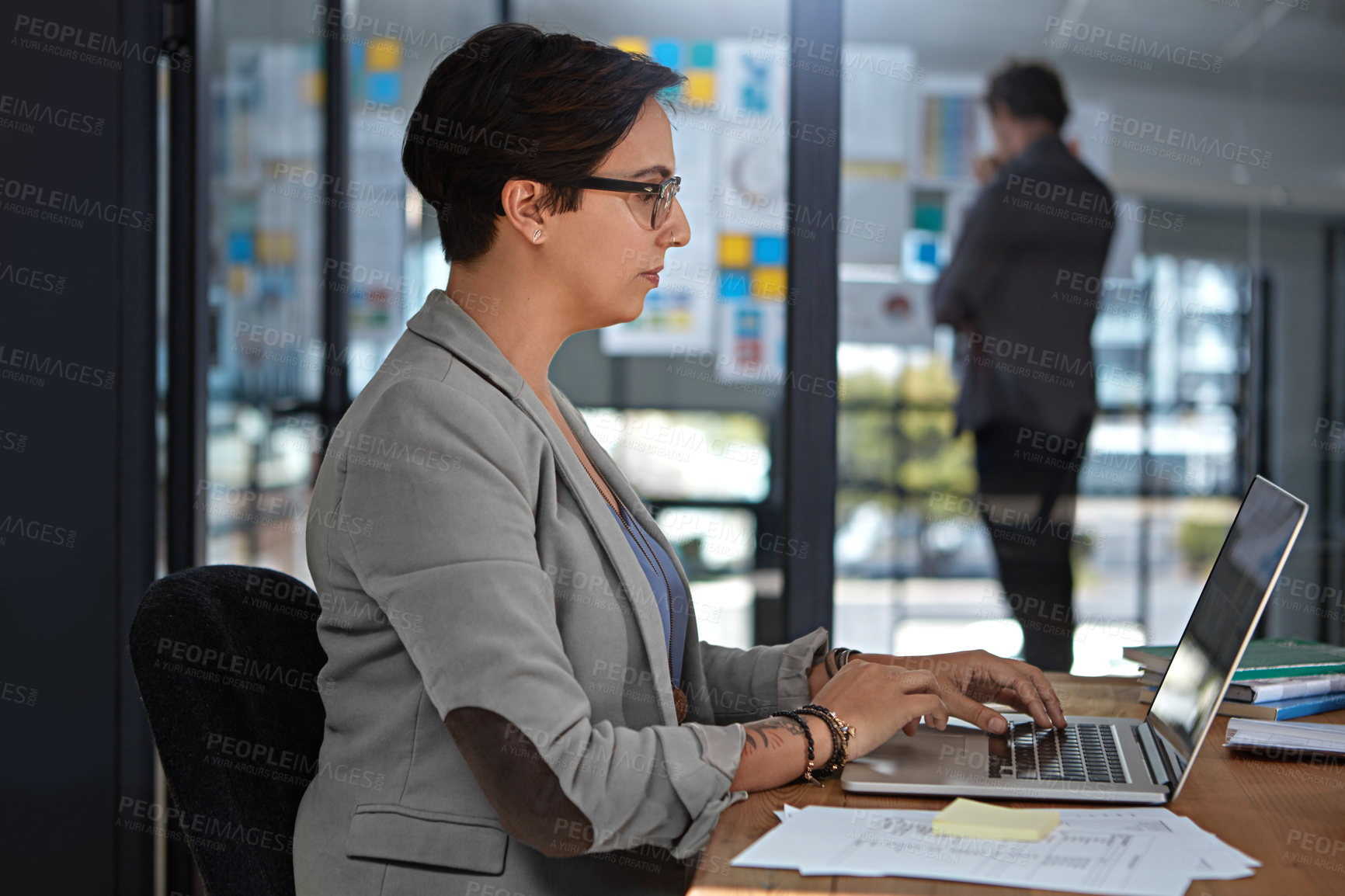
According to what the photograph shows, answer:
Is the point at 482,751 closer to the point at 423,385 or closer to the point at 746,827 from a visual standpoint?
the point at 746,827

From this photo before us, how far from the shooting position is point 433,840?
1.07 metres

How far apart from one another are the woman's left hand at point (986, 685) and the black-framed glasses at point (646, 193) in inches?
23.0

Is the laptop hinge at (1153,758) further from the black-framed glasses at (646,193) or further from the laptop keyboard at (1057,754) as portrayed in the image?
the black-framed glasses at (646,193)

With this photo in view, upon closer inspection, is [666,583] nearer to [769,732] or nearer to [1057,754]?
[769,732]

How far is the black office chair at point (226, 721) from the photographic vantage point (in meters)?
1.10

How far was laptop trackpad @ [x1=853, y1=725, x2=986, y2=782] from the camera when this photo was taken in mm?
1114

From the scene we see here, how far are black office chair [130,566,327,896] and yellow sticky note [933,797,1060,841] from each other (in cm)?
66

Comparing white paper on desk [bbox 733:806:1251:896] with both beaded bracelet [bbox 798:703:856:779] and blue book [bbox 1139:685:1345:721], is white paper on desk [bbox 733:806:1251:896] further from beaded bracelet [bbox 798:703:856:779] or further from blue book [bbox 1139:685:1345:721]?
blue book [bbox 1139:685:1345:721]

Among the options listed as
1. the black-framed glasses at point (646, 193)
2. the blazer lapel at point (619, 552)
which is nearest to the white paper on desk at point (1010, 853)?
the blazer lapel at point (619, 552)

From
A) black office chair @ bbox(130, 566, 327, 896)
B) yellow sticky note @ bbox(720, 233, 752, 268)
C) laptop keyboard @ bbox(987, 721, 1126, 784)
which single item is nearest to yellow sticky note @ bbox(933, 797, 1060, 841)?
laptop keyboard @ bbox(987, 721, 1126, 784)

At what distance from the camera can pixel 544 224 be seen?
1261mm

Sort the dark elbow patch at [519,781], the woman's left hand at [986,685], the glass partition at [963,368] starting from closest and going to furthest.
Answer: the dark elbow patch at [519,781] < the woman's left hand at [986,685] < the glass partition at [963,368]

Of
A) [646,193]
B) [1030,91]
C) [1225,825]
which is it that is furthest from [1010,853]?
[1030,91]

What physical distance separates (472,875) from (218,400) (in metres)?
2.32
